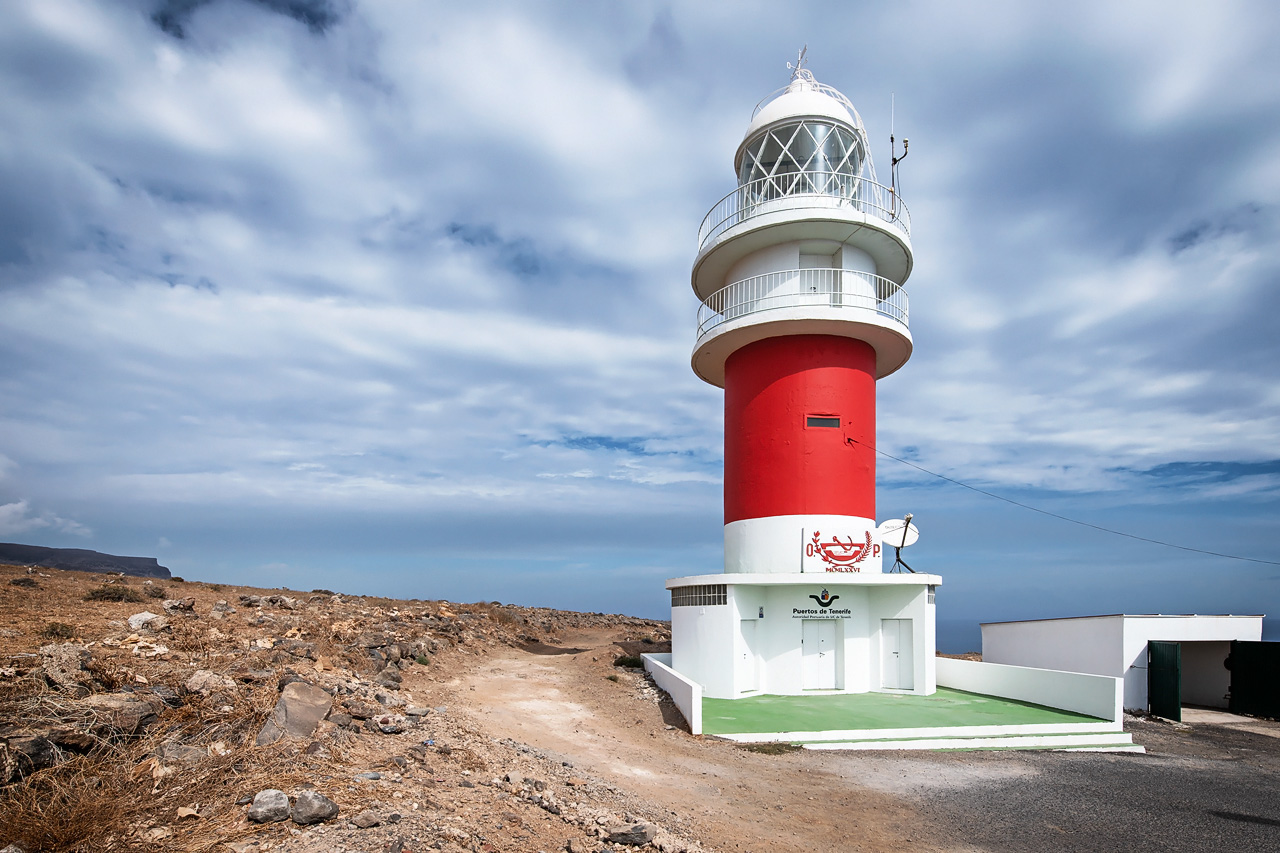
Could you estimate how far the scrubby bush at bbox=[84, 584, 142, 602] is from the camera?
17.5m

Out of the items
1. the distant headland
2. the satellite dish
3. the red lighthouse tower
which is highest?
the red lighthouse tower

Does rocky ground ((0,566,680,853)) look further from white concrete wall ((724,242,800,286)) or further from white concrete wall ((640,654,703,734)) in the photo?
white concrete wall ((724,242,800,286))

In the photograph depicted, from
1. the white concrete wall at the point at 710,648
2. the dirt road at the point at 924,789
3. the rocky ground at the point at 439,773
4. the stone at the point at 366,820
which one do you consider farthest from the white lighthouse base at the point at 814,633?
the stone at the point at 366,820

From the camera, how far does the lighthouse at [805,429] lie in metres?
18.3

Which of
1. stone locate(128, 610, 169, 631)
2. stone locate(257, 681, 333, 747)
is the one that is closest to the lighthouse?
stone locate(257, 681, 333, 747)

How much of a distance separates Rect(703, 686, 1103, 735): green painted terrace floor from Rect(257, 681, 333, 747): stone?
295 inches

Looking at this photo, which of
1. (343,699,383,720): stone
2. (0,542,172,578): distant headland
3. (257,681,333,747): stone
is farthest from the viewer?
(0,542,172,578): distant headland

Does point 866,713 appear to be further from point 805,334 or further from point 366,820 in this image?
point 366,820

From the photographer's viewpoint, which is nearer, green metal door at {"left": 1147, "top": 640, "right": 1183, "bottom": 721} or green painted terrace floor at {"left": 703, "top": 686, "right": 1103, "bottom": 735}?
green painted terrace floor at {"left": 703, "top": 686, "right": 1103, "bottom": 735}

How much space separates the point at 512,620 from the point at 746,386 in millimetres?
16468

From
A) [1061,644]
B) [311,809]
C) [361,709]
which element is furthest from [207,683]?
[1061,644]

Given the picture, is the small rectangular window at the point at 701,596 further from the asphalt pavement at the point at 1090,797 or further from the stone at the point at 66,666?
the stone at the point at 66,666

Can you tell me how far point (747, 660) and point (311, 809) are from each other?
13.2 meters

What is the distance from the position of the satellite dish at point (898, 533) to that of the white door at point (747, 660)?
441cm
